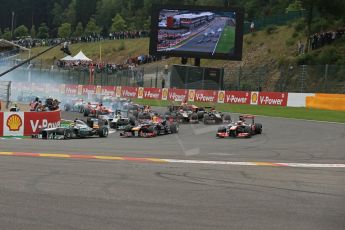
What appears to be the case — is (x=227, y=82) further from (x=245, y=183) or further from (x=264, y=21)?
(x=245, y=183)

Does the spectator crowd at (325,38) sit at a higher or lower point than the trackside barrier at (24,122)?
higher

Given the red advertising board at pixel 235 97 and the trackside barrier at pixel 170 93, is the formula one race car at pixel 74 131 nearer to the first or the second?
the trackside barrier at pixel 170 93

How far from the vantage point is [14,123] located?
20.5m

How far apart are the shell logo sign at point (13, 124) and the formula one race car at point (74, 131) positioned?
163cm

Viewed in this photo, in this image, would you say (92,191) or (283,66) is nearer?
(92,191)

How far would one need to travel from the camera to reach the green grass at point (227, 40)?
43500mm

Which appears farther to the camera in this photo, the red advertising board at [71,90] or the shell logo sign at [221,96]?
the red advertising board at [71,90]

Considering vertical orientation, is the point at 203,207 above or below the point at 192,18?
below

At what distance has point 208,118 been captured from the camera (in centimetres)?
2478

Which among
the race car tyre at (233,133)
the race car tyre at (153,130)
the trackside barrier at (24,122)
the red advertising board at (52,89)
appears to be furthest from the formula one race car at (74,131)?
the red advertising board at (52,89)

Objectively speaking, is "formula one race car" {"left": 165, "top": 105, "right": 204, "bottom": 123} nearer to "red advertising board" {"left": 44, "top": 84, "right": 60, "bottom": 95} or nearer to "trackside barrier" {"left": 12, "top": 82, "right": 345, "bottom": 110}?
"trackside barrier" {"left": 12, "top": 82, "right": 345, "bottom": 110}

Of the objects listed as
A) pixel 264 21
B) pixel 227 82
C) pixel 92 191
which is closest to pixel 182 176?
pixel 92 191

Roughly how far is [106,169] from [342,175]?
406 centimetres

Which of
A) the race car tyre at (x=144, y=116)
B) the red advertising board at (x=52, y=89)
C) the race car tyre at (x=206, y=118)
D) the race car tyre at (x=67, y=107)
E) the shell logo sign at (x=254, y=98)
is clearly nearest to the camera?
the race car tyre at (x=144, y=116)
